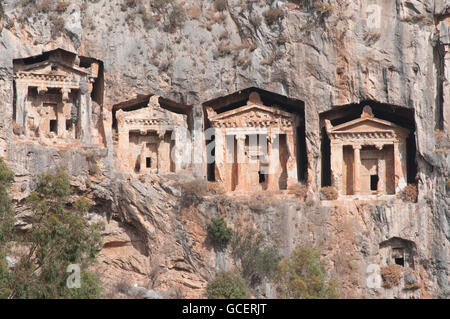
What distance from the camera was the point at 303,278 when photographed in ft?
133

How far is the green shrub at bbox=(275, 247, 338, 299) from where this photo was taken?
3978 cm

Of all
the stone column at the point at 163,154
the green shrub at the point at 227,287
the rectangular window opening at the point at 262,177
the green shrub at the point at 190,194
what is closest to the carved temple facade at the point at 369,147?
the rectangular window opening at the point at 262,177

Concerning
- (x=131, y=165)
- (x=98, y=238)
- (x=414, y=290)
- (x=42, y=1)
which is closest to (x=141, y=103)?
(x=131, y=165)

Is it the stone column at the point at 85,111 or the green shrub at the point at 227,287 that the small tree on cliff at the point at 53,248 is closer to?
the green shrub at the point at 227,287

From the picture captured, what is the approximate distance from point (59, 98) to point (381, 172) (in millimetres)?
14697

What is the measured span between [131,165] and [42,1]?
8085 millimetres

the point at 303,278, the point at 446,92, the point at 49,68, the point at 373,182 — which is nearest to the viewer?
the point at 303,278

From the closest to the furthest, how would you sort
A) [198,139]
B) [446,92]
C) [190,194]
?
[190,194]
[446,92]
[198,139]

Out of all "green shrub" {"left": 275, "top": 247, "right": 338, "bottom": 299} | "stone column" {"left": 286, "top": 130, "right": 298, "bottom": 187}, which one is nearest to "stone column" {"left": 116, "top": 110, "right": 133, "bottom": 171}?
"stone column" {"left": 286, "top": 130, "right": 298, "bottom": 187}

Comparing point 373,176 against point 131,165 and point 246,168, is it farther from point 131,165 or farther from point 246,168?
point 131,165

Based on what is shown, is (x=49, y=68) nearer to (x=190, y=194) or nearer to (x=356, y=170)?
(x=190, y=194)

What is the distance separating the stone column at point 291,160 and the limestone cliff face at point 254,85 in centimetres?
78

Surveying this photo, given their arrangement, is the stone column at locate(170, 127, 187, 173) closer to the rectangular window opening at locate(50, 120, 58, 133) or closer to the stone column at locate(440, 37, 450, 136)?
the rectangular window opening at locate(50, 120, 58, 133)

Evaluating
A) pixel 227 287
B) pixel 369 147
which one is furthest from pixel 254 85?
pixel 227 287
